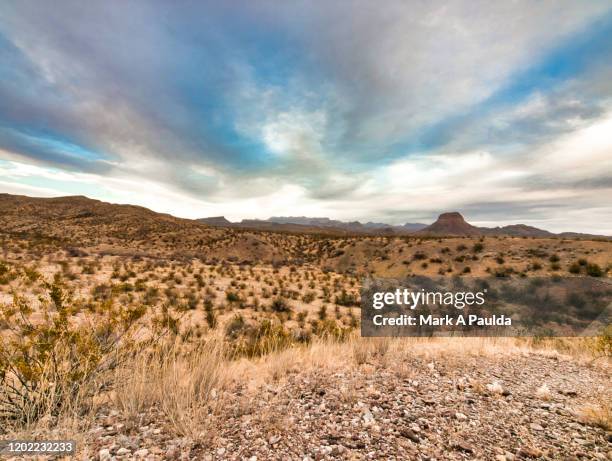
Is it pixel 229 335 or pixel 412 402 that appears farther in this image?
pixel 229 335

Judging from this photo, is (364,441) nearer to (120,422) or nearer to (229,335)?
(120,422)

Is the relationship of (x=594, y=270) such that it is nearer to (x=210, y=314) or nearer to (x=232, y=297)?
(x=232, y=297)

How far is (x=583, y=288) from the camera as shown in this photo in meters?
15.9

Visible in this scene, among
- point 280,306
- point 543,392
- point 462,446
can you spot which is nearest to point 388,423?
point 462,446

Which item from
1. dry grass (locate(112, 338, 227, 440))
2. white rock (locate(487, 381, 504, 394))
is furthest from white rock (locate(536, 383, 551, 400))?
dry grass (locate(112, 338, 227, 440))

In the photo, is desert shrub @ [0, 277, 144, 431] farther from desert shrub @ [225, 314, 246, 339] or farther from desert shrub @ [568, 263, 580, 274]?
desert shrub @ [568, 263, 580, 274]

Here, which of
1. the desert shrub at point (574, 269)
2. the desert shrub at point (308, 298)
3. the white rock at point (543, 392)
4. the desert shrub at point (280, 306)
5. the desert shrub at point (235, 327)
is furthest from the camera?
the desert shrub at point (574, 269)

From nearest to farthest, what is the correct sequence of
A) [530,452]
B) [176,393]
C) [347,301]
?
[530,452] → [176,393] → [347,301]

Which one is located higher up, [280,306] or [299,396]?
[299,396]

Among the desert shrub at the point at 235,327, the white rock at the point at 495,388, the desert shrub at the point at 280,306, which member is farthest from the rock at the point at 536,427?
the desert shrub at the point at 280,306

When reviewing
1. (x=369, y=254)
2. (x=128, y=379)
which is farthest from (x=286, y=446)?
(x=369, y=254)

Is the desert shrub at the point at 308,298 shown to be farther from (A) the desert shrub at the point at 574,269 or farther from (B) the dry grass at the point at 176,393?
(A) the desert shrub at the point at 574,269

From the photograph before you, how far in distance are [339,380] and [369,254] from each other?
34342 mm

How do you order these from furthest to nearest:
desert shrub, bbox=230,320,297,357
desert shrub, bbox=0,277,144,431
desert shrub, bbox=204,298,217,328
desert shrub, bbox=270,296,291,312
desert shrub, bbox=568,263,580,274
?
desert shrub, bbox=568,263,580,274, desert shrub, bbox=270,296,291,312, desert shrub, bbox=204,298,217,328, desert shrub, bbox=230,320,297,357, desert shrub, bbox=0,277,144,431
